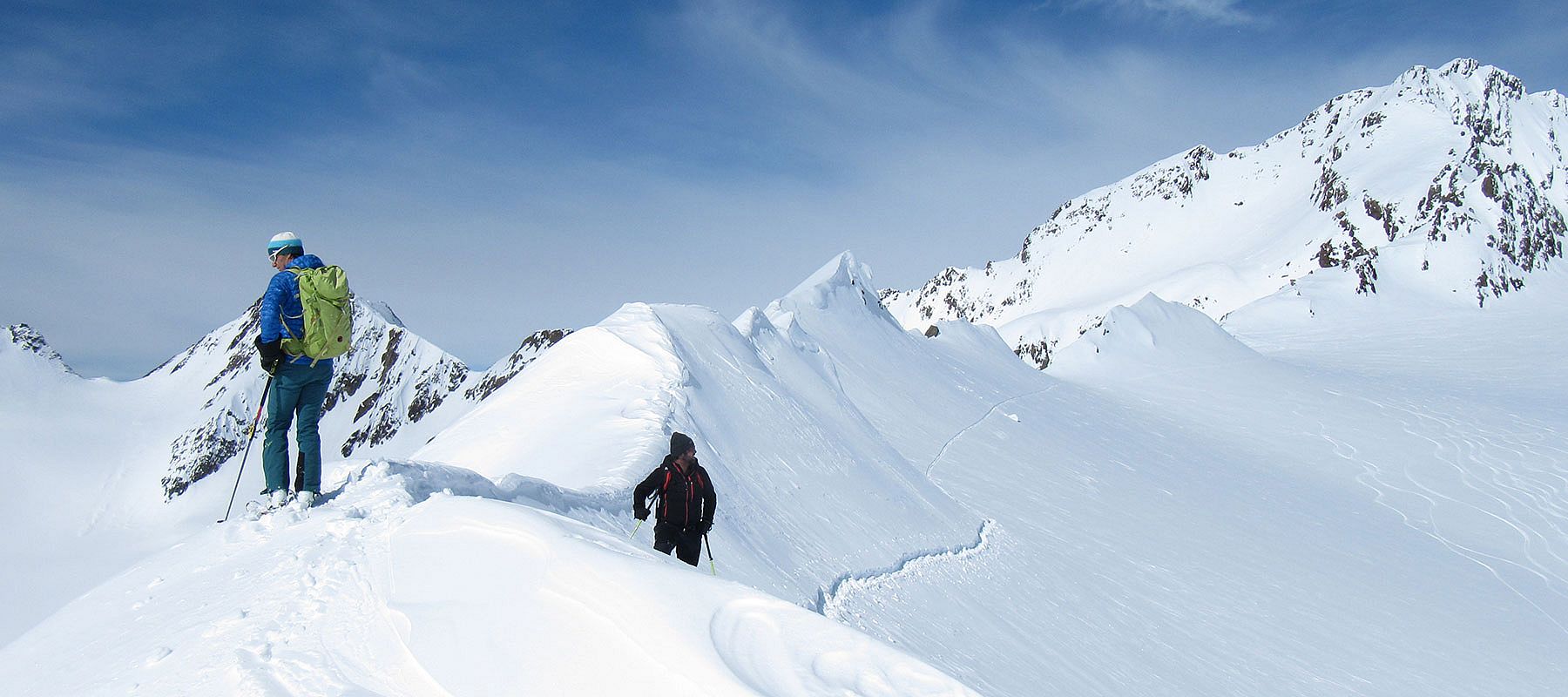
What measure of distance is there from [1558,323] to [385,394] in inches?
5645

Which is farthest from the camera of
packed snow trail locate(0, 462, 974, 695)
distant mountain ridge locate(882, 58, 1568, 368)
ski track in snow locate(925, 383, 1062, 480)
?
distant mountain ridge locate(882, 58, 1568, 368)

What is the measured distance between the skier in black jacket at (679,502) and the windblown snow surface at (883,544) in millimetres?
780

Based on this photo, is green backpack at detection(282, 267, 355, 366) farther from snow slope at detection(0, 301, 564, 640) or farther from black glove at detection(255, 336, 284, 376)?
snow slope at detection(0, 301, 564, 640)

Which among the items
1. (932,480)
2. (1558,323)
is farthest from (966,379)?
(1558,323)

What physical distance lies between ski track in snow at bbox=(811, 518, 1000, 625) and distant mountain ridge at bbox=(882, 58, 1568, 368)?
62.2 m

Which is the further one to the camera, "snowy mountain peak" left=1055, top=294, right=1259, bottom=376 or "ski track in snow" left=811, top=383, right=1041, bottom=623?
"snowy mountain peak" left=1055, top=294, right=1259, bottom=376

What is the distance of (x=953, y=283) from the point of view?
575 ft

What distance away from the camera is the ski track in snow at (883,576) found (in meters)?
8.38

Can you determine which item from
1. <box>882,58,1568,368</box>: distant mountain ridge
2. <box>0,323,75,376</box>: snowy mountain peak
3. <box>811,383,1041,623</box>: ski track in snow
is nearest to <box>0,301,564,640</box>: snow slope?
<box>0,323,75,376</box>: snowy mountain peak

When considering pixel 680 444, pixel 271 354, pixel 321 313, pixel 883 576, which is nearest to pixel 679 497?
→ pixel 680 444

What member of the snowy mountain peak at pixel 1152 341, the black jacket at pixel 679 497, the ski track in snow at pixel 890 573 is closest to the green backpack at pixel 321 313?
the black jacket at pixel 679 497

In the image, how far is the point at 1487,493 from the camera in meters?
24.2

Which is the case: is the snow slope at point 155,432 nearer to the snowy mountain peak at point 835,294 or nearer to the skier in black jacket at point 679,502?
the snowy mountain peak at point 835,294

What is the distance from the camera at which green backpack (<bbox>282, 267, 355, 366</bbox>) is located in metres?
6.32
